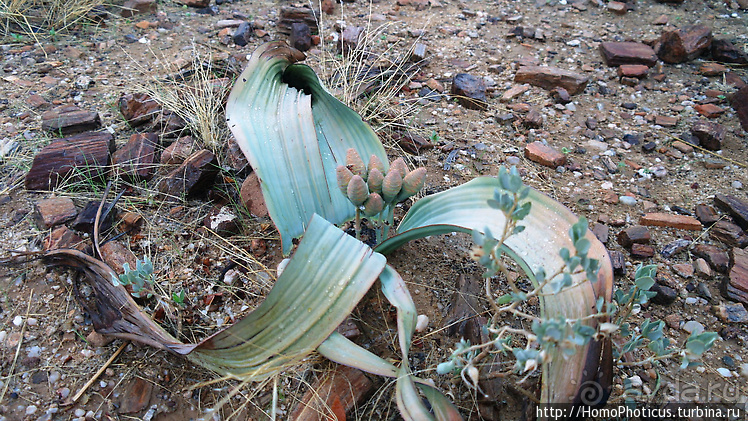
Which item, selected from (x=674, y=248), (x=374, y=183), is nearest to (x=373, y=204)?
(x=374, y=183)

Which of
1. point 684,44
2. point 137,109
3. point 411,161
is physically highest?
point 684,44

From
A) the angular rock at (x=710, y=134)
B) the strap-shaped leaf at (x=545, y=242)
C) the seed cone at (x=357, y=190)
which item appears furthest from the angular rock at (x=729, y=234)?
the seed cone at (x=357, y=190)

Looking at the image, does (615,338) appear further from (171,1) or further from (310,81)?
(171,1)

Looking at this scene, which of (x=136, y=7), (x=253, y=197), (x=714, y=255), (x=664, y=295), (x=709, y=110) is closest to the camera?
(x=664, y=295)

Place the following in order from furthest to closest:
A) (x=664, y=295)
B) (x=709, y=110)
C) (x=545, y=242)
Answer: (x=709, y=110)
(x=664, y=295)
(x=545, y=242)

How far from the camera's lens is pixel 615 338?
1.21m

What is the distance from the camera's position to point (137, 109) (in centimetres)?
178

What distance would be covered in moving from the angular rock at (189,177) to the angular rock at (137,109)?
35cm

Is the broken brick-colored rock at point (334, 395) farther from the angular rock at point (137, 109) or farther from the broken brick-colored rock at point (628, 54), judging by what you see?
the broken brick-colored rock at point (628, 54)

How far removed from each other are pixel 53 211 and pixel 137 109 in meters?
0.51

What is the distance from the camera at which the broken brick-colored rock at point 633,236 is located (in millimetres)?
1436

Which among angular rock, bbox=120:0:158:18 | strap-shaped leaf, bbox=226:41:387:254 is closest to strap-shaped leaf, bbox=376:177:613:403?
strap-shaped leaf, bbox=226:41:387:254

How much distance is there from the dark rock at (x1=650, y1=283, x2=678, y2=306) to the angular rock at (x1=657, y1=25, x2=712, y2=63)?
51.3 inches

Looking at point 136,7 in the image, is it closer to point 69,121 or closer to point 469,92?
point 69,121
